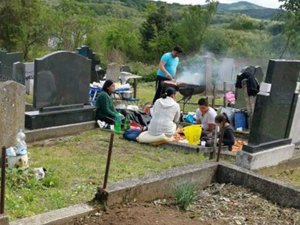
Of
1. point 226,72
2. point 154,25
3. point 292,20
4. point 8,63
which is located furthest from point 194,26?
point 8,63

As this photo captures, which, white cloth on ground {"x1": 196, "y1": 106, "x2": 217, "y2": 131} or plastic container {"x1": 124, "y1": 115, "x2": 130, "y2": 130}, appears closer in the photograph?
white cloth on ground {"x1": 196, "y1": 106, "x2": 217, "y2": 131}

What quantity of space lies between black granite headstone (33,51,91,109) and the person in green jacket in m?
0.33

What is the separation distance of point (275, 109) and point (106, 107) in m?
3.48

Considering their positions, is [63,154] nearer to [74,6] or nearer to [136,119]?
[136,119]

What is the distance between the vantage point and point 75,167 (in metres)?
6.45

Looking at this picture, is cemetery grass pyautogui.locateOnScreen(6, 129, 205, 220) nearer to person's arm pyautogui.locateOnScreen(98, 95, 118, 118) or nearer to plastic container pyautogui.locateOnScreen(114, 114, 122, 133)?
plastic container pyautogui.locateOnScreen(114, 114, 122, 133)

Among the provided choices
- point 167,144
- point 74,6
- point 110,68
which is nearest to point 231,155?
point 167,144

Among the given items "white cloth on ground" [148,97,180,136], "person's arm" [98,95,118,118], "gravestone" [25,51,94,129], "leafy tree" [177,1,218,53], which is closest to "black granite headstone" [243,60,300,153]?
"white cloth on ground" [148,97,180,136]

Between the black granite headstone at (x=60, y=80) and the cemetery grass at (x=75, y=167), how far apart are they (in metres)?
0.73

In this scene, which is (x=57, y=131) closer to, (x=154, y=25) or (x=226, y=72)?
(x=226, y=72)

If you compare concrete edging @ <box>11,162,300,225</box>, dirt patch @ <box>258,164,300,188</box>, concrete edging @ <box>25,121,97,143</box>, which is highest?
concrete edging @ <box>11,162,300,225</box>

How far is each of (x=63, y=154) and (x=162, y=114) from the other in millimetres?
1982

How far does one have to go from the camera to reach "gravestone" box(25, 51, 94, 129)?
26.6ft

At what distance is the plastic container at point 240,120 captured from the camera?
10.6 meters
